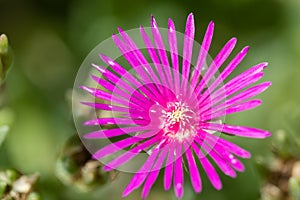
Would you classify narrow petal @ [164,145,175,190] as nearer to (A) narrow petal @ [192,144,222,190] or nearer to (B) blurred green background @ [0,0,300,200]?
(A) narrow petal @ [192,144,222,190]

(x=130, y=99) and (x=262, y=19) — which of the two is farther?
(x=262, y=19)

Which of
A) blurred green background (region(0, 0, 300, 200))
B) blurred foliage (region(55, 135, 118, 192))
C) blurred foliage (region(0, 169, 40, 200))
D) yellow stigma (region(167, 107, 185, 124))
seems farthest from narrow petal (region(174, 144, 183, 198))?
blurred green background (region(0, 0, 300, 200))

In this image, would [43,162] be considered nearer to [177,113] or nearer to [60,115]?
[60,115]

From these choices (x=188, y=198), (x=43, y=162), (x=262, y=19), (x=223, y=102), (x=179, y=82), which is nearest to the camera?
(x=223, y=102)

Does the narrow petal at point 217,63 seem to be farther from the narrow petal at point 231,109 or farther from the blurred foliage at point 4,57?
the blurred foliage at point 4,57

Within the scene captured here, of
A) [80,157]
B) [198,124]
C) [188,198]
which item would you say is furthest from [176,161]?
[188,198]

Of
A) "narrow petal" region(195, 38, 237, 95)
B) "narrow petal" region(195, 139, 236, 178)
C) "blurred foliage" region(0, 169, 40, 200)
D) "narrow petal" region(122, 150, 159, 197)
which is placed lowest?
"blurred foliage" region(0, 169, 40, 200)
